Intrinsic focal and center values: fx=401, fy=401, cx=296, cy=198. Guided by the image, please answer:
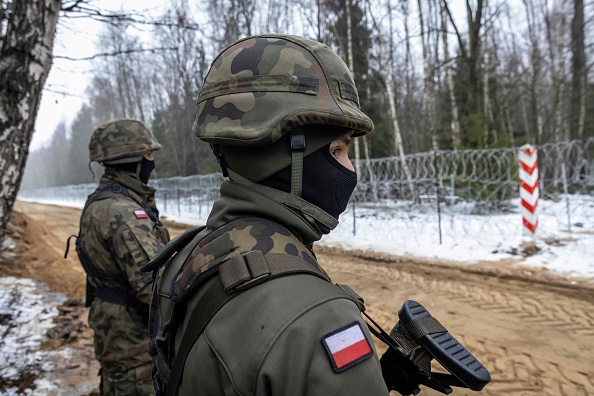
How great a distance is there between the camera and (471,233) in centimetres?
855

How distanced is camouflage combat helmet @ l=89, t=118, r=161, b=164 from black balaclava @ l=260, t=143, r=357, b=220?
2299mm

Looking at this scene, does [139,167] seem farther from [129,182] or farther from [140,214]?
[140,214]

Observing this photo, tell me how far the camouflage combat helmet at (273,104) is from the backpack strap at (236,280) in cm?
31

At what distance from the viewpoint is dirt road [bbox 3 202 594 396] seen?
336cm

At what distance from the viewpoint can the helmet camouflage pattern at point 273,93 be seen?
118 cm

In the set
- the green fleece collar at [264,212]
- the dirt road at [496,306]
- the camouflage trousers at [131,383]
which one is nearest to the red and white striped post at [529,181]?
the dirt road at [496,306]

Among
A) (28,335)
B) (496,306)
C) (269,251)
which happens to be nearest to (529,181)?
(496,306)

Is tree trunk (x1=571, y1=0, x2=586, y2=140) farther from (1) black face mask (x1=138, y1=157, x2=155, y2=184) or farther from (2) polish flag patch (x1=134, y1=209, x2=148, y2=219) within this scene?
(2) polish flag patch (x1=134, y1=209, x2=148, y2=219)

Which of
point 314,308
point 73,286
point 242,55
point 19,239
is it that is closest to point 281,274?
point 314,308

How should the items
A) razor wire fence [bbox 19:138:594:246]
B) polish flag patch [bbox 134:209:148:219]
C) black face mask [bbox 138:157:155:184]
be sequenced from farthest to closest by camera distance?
razor wire fence [bbox 19:138:594:246] < black face mask [bbox 138:157:155:184] < polish flag patch [bbox 134:209:148:219]

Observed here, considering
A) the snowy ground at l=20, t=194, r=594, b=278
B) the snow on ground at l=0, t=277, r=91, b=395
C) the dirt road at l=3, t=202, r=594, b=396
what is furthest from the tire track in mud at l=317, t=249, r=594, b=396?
Result: the snow on ground at l=0, t=277, r=91, b=395

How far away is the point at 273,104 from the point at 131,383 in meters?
2.13

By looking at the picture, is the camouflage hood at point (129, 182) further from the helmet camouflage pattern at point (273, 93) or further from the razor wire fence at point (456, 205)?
the razor wire fence at point (456, 205)

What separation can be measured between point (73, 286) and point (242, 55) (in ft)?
22.6
